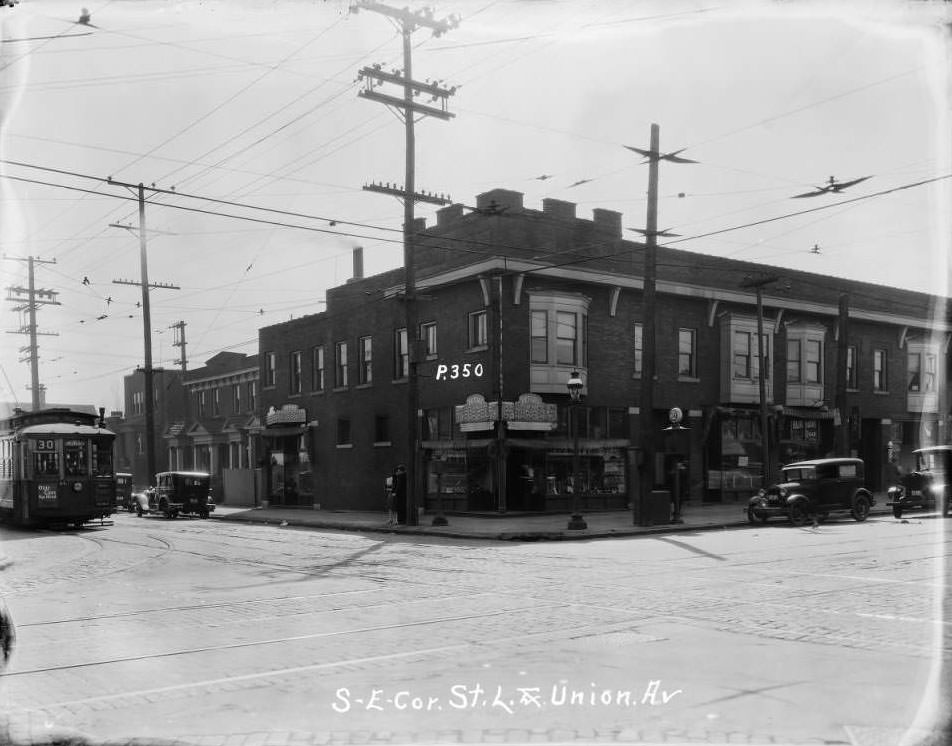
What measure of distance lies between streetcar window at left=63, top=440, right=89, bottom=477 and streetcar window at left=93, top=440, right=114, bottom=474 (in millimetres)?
320

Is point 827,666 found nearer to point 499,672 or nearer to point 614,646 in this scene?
point 614,646

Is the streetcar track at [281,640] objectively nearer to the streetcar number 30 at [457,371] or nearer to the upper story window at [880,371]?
the streetcar number 30 at [457,371]

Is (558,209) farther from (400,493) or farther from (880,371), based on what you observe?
(880,371)

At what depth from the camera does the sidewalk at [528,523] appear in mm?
24312

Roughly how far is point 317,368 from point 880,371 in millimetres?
25078

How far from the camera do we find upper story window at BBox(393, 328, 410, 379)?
36875 mm

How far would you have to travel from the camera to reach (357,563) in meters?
17.9

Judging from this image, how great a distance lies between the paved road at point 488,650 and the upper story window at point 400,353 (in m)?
19.4

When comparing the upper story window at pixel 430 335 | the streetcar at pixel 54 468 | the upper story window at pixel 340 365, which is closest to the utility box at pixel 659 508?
the upper story window at pixel 430 335

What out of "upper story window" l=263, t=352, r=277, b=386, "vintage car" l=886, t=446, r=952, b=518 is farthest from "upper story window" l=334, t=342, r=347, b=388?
"vintage car" l=886, t=446, r=952, b=518

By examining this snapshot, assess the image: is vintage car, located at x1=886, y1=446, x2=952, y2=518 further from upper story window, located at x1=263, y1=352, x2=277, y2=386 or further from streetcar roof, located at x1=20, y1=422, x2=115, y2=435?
upper story window, located at x1=263, y1=352, x2=277, y2=386

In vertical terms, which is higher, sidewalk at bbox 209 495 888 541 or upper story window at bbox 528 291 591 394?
upper story window at bbox 528 291 591 394

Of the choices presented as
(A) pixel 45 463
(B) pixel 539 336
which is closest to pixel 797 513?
(B) pixel 539 336

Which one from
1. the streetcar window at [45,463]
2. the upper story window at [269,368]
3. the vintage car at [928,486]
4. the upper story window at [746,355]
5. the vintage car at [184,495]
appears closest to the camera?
the vintage car at [928,486]
